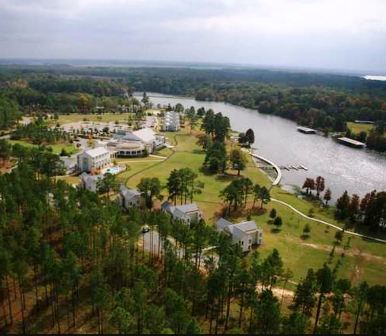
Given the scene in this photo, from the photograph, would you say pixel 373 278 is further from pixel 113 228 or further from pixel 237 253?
pixel 113 228

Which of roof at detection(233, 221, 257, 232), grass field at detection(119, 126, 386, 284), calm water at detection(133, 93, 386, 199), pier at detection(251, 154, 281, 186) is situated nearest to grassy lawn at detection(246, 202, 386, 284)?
grass field at detection(119, 126, 386, 284)

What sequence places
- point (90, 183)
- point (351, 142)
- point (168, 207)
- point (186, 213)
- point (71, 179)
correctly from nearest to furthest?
point (186, 213) < point (168, 207) < point (90, 183) < point (71, 179) < point (351, 142)

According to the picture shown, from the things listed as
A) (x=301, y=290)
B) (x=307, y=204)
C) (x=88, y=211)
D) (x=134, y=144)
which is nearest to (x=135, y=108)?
(x=134, y=144)

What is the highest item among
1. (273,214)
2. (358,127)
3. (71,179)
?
(358,127)

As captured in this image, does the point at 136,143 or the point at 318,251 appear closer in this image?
the point at 318,251

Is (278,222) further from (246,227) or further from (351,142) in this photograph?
(351,142)

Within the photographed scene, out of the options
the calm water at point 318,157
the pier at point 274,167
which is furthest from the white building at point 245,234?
the calm water at point 318,157

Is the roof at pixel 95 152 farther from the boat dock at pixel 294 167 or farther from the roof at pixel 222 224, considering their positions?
the boat dock at pixel 294 167

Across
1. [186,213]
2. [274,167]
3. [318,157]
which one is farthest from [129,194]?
[318,157]
